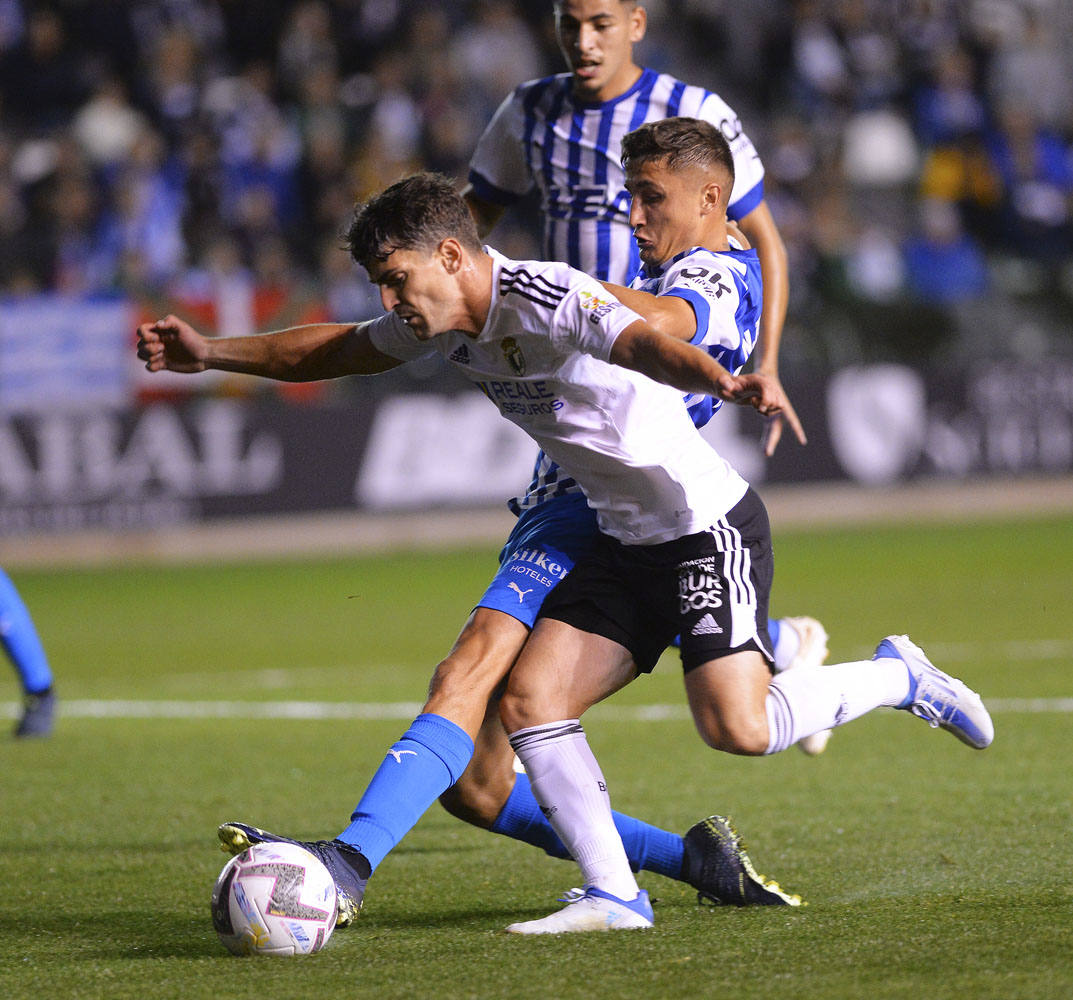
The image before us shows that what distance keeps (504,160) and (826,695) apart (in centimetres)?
228

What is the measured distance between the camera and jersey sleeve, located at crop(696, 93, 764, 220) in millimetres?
4984

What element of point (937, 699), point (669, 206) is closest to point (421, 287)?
point (669, 206)

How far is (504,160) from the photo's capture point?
216 inches

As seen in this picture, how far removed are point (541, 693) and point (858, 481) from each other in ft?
38.8

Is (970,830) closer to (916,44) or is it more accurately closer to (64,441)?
(64,441)

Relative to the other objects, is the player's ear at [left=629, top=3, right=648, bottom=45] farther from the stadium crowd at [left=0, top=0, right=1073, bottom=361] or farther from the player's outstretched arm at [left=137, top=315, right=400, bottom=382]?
the stadium crowd at [left=0, top=0, right=1073, bottom=361]

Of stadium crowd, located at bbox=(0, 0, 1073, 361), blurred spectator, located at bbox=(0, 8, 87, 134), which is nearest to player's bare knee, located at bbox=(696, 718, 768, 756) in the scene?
stadium crowd, located at bbox=(0, 0, 1073, 361)

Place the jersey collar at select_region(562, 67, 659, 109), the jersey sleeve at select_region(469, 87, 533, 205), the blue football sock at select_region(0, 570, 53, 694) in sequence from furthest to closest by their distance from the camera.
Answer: the blue football sock at select_region(0, 570, 53, 694) → the jersey sleeve at select_region(469, 87, 533, 205) → the jersey collar at select_region(562, 67, 659, 109)

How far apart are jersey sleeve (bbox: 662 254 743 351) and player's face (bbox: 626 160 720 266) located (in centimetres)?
18

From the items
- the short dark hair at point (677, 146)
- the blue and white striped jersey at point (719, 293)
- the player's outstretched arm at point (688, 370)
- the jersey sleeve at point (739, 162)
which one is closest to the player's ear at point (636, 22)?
the jersey sleeve at point (739, 162)

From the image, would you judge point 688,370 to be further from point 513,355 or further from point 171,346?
point 171,346

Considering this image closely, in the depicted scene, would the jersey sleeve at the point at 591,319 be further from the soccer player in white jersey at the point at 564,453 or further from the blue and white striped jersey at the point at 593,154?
the blue and white striped jersey at the point at 593,154

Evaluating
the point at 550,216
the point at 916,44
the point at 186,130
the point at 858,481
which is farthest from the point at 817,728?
the point at 916,44

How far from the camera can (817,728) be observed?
4.00 m
